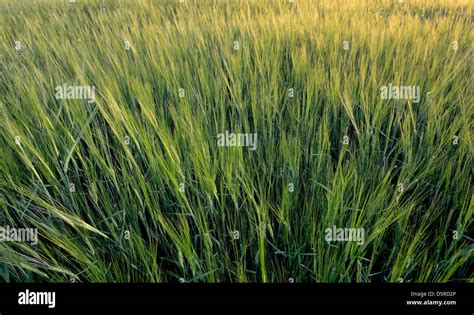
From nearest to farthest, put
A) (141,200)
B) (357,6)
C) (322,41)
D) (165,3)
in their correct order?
(141,200) < (322,41) < (357,6) < (165,3)

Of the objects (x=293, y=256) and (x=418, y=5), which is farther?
(x=418, y=5)

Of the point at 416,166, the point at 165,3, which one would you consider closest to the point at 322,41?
the point at 416,166

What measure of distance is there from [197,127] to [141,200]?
0.71 ft

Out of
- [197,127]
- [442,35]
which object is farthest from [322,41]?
[197,127]

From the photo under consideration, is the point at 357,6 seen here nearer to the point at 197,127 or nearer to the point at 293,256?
the point at 197,127

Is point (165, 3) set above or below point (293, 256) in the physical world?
above

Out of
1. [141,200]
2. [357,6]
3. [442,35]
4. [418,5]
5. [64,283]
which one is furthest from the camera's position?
[418,5]

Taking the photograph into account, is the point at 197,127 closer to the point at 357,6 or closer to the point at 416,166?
the point at 416,166

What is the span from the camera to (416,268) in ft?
2.59

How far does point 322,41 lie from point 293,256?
103 cm

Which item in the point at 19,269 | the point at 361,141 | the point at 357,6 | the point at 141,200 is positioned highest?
the point at 357,6

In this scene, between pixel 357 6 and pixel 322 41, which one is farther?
pixel 357 6

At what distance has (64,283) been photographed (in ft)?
2.40

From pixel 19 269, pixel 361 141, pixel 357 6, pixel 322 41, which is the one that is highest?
pixel 357 6
